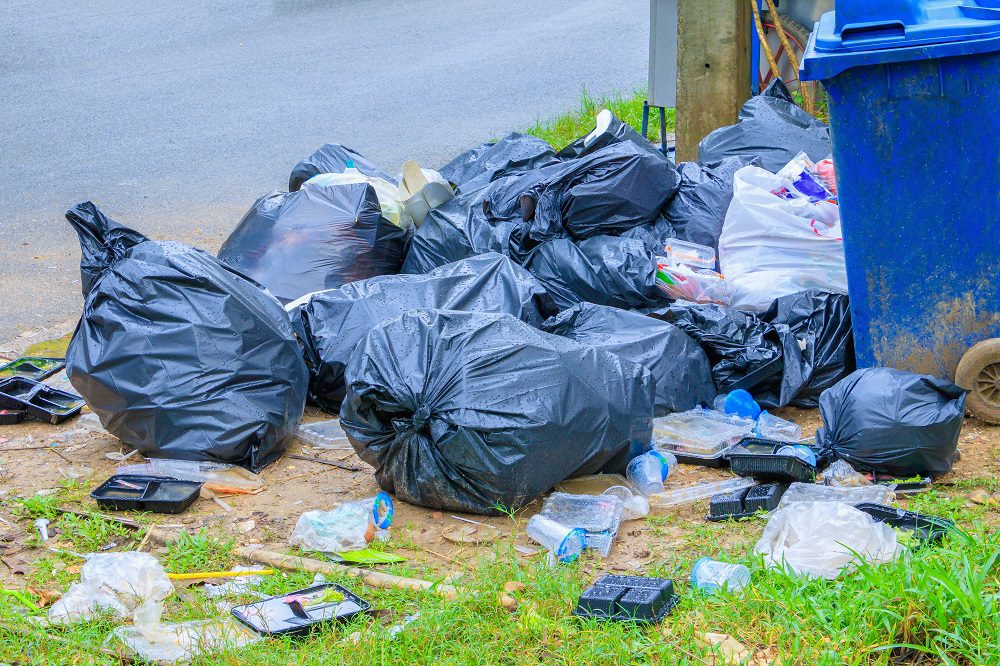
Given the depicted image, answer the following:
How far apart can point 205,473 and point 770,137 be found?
2.97 meters

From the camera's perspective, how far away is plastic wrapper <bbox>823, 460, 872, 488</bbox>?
10.2 ft

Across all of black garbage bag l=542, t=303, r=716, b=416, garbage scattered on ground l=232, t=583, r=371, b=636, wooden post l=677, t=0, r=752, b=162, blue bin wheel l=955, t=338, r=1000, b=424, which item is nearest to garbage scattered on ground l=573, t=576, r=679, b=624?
garbage scattered on ground l=232, t=583, r=371, b=636

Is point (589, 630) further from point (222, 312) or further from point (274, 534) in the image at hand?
point (222, 312)

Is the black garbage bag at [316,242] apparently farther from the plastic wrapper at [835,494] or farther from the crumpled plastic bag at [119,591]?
the plastic wrapper at [835,494]

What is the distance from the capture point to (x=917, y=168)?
11.1 ft

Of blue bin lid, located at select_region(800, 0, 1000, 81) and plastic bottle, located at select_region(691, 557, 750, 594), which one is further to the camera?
blue bin lid, located at select_region(800, 0, 1000, 81)

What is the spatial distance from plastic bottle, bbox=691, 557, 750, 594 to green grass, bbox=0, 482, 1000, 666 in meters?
0.03

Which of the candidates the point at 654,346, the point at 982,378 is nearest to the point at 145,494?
the point at 654,346

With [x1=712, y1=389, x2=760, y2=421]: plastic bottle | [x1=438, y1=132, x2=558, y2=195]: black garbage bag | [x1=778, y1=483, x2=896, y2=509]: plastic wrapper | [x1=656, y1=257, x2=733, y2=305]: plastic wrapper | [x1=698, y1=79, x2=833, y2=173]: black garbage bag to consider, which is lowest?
[x1=712, y1=389, x2=760, y2=421]: plastic bottle

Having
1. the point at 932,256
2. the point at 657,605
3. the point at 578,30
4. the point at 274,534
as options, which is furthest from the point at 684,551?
the point at 578,30

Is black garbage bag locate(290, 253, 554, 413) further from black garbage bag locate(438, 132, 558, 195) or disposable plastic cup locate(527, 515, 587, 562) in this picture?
disposable plastic cup locate(527, 515, 587, 562)

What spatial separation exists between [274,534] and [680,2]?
3659mm

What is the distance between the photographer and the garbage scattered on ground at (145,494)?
3172mm

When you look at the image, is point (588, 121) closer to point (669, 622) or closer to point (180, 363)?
point (180, 363)
